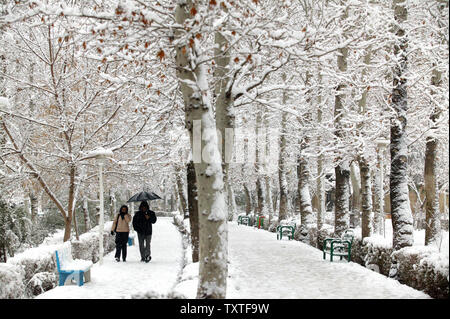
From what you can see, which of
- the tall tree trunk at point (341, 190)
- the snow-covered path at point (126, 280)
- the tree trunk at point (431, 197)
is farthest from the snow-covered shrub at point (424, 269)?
the tall tree trunk at point (341, 190)

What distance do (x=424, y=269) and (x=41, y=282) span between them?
26.4 feet

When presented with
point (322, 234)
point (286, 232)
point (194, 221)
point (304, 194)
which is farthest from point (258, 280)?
point (286, 232)

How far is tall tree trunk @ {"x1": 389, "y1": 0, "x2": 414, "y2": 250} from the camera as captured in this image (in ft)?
36.9

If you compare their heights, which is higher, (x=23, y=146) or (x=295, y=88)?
(x=295, y=88)

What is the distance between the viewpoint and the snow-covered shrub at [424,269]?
8221 mm

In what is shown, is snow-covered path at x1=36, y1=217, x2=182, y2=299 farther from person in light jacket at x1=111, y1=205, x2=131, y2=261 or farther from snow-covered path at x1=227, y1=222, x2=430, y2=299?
snow-covered path at x1=227, y1=222, x2=430, y2=299

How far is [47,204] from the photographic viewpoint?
26344mm

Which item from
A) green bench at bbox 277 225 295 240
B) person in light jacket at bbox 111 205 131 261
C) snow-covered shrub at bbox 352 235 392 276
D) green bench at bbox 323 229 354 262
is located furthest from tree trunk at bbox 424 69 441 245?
green bench at bbox 277 225 295 240

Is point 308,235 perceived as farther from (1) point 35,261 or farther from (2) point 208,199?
(2) point 208,199

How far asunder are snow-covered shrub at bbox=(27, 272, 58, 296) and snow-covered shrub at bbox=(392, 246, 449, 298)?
7788 mm

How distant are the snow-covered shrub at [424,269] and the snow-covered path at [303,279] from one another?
0.63 feet

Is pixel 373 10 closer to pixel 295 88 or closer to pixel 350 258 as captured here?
pixel 295 88
